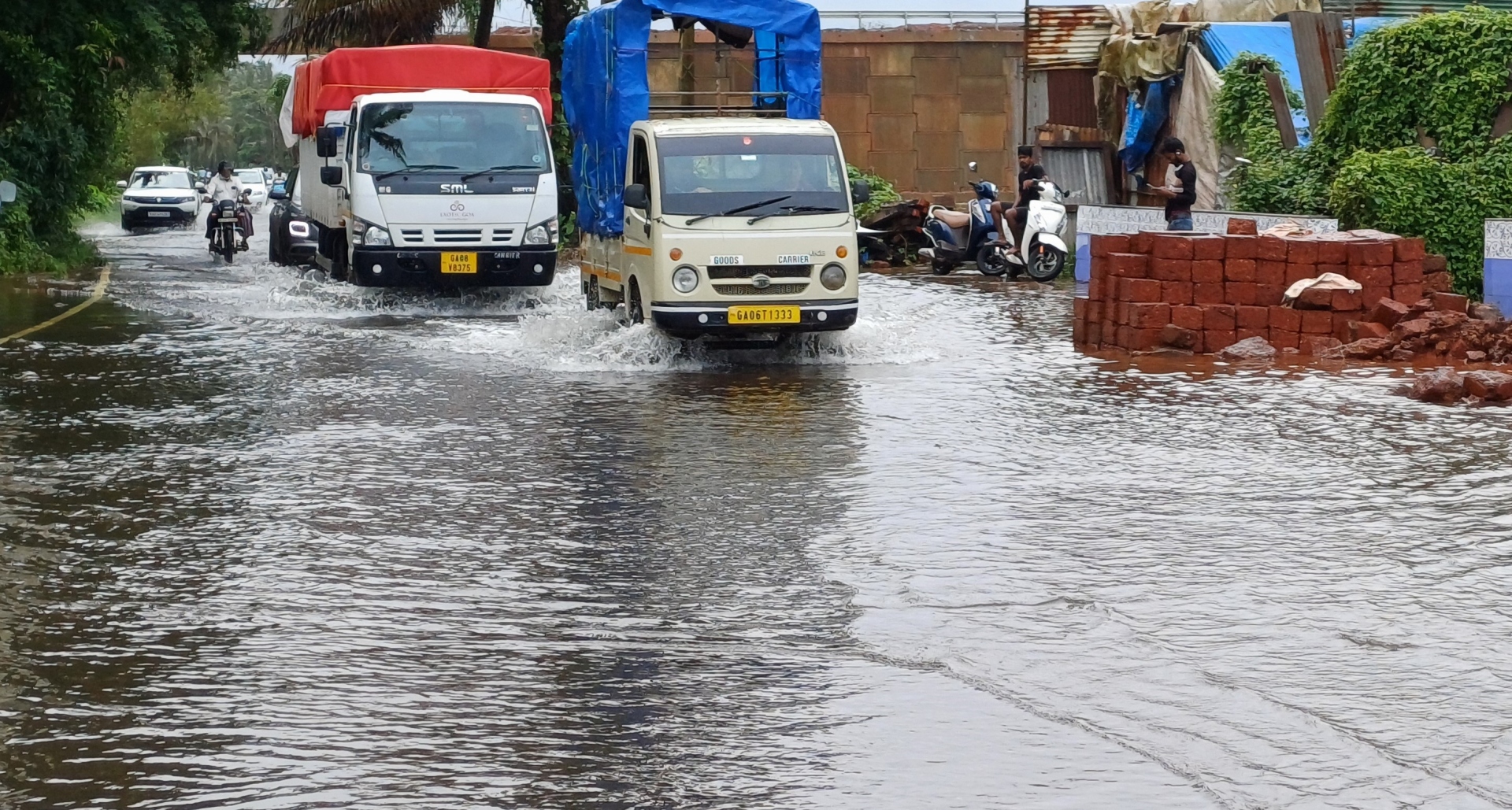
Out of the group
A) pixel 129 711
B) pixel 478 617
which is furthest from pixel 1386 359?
pixel 129 711

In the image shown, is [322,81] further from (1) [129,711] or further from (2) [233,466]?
(1) [129,711]

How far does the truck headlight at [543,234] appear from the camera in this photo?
21.1m

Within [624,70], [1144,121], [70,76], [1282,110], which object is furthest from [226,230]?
[1282,110]

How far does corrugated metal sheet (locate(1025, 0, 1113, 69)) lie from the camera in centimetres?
3228

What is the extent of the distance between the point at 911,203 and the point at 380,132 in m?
11.1

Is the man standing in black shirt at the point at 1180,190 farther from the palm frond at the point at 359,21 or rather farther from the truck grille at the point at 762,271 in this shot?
the palm frond at the point at 359,21

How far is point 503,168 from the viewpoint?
21.2 meters

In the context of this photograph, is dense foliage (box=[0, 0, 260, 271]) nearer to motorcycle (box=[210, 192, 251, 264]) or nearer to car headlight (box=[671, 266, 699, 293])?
motorcycle (box=[210, 192, 251, 264])

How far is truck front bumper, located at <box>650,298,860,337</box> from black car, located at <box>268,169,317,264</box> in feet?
39.0

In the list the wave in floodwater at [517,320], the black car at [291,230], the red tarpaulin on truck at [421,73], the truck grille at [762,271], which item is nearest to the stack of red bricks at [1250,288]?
the wave in floodwater at [517,320]

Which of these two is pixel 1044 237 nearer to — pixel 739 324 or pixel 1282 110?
pixel 1282 110

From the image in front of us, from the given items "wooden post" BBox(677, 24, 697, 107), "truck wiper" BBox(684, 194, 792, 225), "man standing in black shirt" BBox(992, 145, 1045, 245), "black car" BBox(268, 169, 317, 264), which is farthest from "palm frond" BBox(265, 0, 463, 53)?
"truck wiper" BBox(684, 194, 792, 225)

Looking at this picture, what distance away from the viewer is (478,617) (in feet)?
22.7

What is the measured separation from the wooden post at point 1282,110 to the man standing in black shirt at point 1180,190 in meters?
4.59
